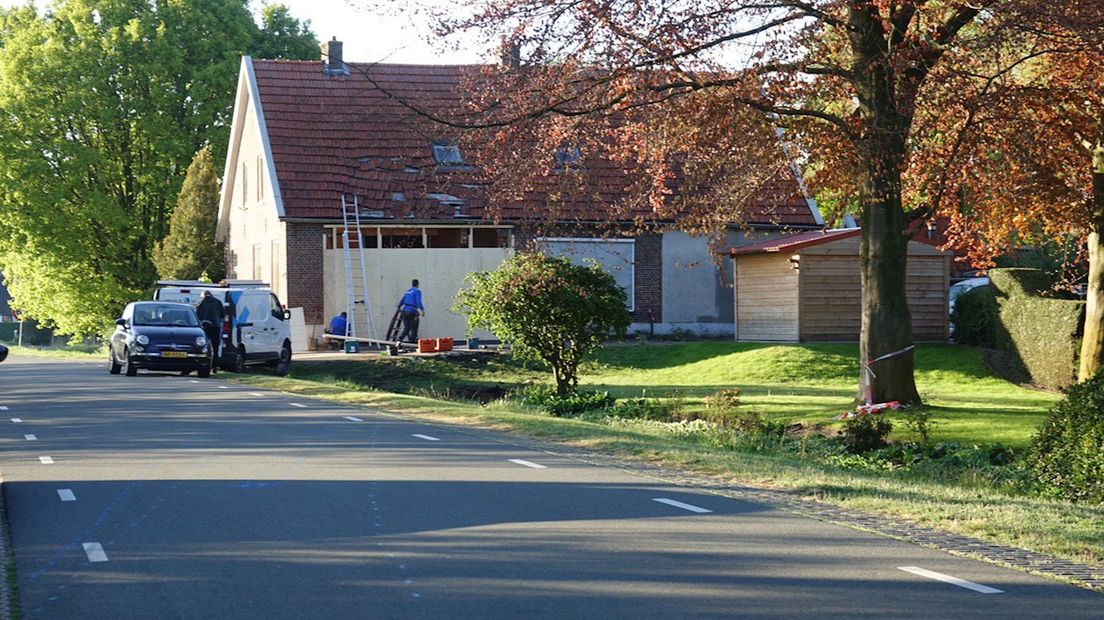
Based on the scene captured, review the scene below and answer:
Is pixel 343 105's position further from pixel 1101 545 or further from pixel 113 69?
pixel 1101 545

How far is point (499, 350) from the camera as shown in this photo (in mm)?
34750

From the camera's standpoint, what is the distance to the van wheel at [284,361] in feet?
111

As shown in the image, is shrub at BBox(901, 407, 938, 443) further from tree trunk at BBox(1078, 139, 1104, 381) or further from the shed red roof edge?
the shed red roof edge

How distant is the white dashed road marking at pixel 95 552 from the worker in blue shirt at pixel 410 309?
26805 millimetres

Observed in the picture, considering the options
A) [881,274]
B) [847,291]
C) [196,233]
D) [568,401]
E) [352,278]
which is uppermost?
[196,233]

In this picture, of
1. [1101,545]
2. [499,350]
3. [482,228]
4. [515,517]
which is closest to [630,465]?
[515,517]

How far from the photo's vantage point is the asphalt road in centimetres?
752

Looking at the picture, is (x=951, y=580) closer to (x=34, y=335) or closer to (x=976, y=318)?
(x=976, y=318)

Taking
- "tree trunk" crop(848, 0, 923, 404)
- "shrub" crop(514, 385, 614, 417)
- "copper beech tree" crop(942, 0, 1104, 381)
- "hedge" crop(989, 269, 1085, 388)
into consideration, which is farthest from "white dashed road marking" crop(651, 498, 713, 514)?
"hedge" crop(989, 269, 1085, 388)

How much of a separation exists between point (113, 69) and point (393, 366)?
2791cm

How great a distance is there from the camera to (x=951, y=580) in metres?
8.23

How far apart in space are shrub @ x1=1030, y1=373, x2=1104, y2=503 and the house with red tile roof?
23.9 metres

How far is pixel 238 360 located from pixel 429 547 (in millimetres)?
25380

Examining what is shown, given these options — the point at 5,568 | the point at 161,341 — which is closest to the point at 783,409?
the point at 161,341
